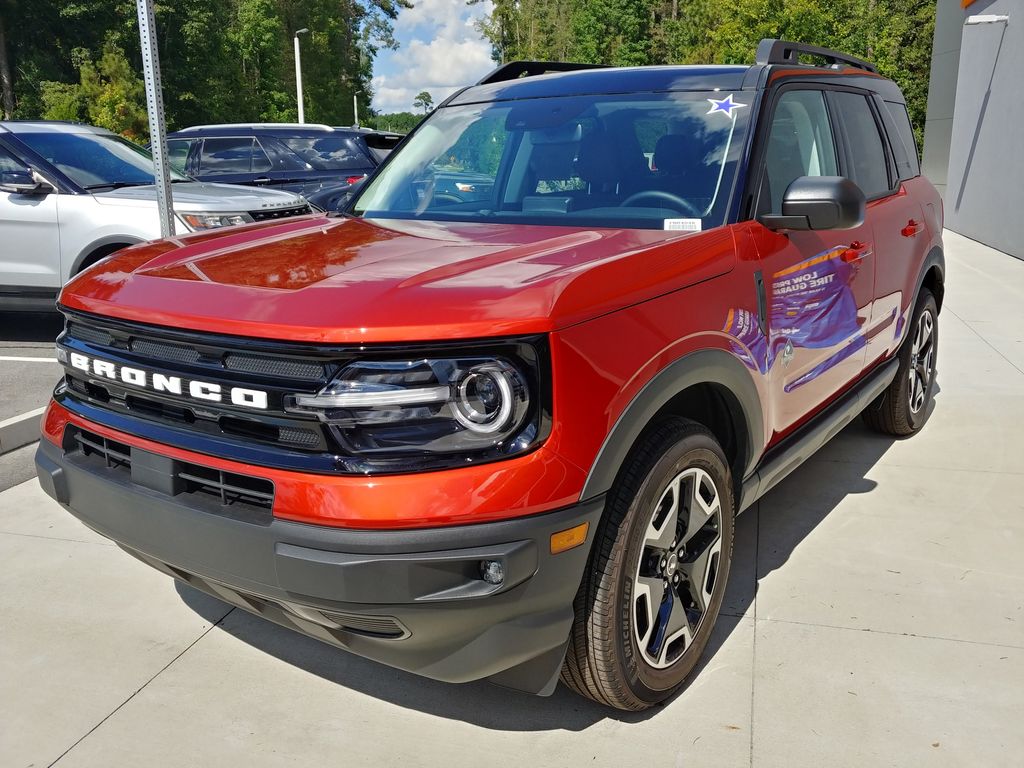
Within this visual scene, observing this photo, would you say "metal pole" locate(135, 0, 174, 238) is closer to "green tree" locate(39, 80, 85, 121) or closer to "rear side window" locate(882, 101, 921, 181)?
"rear side window" locate(882, 101, 921, 181)

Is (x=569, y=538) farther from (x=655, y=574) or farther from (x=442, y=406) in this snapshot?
(x=655, y=574)

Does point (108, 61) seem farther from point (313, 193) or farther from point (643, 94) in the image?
point (643, 94)

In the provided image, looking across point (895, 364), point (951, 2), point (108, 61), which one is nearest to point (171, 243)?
point (895, 364)

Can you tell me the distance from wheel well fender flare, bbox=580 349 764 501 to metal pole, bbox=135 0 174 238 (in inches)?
108

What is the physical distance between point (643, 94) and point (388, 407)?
1.90 m

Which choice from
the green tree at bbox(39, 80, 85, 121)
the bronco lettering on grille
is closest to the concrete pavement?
the bronco lettering on grille

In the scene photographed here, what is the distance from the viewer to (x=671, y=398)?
2525mm

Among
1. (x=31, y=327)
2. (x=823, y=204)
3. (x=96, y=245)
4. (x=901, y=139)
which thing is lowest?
(x=31, y=327)

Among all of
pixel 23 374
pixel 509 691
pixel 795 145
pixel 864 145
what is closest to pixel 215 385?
pixel 509 691

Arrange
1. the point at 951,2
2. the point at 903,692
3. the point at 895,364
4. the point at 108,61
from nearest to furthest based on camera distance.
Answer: the point at 903,692, the point at 895,364, the point at 951,2, the point at 108,61

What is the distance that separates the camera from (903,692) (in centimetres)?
278

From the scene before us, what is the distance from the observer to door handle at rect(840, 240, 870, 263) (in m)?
3.62

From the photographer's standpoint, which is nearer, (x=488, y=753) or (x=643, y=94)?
(x=488, y=753)

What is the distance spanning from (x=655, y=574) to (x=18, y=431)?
13.0 ft
